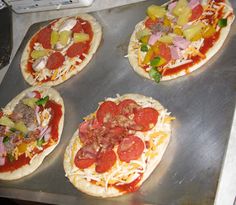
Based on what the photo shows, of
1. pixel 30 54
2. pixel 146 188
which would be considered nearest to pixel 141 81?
pixel 146 188

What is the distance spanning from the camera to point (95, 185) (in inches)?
137

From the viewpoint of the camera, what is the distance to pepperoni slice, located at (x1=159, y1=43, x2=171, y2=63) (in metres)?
3.72

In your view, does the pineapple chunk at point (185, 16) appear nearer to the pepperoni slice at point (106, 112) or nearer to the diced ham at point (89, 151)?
the pepperoni slice at point (106, 112)

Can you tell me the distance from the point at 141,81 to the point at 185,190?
124cm

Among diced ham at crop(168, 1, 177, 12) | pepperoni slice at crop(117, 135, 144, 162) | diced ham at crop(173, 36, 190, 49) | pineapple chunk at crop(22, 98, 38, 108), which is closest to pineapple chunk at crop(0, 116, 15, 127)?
pineapple chunk at crop(22, 98, 38, 108)

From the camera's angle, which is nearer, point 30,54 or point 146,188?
point 146,188

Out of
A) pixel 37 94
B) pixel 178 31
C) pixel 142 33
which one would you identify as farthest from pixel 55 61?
pixel 178 31

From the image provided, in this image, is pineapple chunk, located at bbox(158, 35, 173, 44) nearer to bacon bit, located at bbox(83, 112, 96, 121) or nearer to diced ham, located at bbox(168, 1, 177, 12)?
diced ham, located at bbox(168, 1, 177, 12)

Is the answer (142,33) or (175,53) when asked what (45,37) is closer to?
(142,33)

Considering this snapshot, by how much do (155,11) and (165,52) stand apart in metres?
0.52

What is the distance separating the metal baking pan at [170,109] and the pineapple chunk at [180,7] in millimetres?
500

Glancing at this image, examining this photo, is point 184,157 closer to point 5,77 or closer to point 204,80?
point 204,80

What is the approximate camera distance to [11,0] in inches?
203

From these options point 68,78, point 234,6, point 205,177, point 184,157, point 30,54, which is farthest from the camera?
point 30,54
